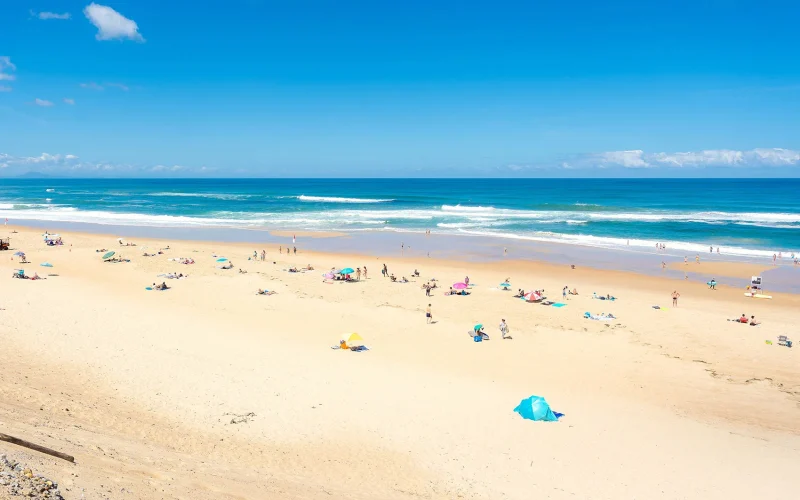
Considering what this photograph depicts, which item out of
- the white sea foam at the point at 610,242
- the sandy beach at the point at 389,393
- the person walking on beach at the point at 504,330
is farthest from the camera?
the white sea foam at the point at 610,242

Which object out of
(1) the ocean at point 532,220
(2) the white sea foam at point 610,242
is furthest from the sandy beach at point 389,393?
(1) the ocean at point 532,220

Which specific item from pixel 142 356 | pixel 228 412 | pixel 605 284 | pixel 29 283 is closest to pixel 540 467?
pixel 228 412

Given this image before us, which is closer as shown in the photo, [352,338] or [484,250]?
[352,338]

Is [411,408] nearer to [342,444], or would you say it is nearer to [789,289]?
[342,444]

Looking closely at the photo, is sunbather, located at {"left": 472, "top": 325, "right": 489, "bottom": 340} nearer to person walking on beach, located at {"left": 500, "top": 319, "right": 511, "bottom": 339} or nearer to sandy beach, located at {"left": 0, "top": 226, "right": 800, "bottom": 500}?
sandy beach, located at {"left": 0, "top": 226, "right": 800, "bottom": 500}

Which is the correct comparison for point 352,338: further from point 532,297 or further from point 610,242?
point 610,242

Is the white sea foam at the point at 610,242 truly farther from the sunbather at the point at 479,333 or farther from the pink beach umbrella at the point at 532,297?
the sunbather at the point at 479,333

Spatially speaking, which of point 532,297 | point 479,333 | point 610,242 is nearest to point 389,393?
point 479,333
